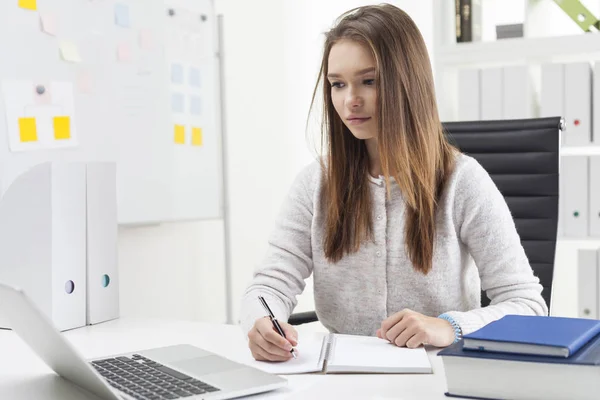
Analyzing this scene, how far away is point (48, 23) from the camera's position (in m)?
2.03

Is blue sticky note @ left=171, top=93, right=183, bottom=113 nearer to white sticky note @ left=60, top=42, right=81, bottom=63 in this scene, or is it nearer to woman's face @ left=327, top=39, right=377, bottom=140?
white sticky note @ left=60, top=42, right=81, bottom=63

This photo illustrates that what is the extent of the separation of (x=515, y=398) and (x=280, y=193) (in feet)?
8.21

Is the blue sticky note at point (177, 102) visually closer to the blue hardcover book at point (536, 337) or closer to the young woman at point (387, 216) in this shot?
the young woman at point (387, 216)

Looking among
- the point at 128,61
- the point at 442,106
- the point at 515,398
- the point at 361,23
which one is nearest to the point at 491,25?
the point at 442,106

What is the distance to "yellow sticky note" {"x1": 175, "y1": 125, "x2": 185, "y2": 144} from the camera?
2482mm

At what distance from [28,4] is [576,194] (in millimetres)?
1793

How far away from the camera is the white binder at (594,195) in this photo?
2.37 metres

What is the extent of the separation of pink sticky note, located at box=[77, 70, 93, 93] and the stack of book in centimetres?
157

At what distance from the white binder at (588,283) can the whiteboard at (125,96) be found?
128 centimetres

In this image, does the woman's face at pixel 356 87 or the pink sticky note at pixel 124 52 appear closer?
the woman's face at pixel 356 87

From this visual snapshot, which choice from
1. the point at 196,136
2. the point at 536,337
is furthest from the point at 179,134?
the point at 536,337

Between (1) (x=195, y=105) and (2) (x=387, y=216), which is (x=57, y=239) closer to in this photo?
(2) (x=387, y=216)

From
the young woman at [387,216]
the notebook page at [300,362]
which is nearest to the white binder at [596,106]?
the young woman at [387,216]

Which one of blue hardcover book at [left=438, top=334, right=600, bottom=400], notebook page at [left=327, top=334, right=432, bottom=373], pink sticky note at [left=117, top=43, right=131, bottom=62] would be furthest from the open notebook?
pink sticky note at [left=117, top=43, right=131, bottom=62]
